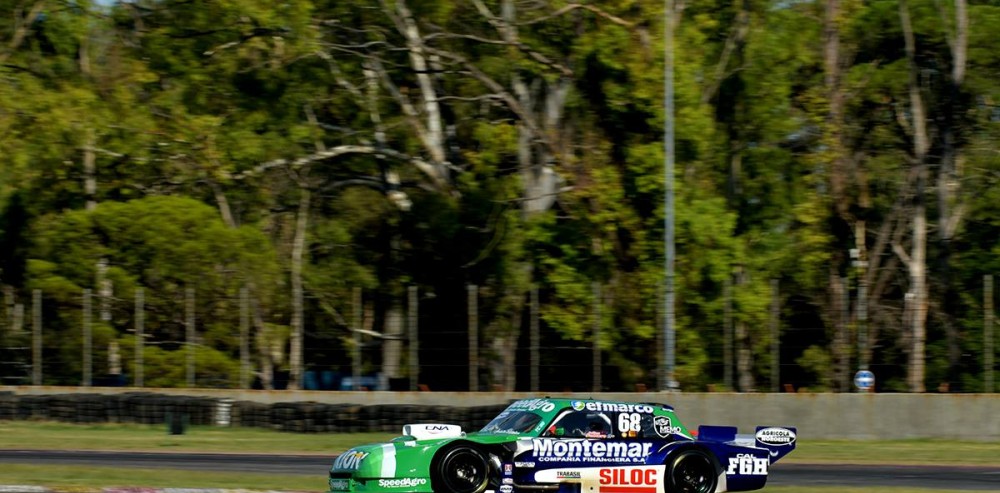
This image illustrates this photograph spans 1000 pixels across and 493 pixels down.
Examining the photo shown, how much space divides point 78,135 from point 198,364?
32.3 ft

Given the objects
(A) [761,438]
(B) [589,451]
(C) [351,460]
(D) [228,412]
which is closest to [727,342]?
(D) [228,412]

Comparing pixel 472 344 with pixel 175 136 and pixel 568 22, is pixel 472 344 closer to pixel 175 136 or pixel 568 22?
pixel 568 22

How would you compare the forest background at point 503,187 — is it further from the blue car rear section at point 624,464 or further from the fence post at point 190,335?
the blue car rear section at point 624,464

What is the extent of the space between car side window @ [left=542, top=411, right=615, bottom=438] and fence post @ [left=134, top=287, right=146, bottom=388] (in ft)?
65.4

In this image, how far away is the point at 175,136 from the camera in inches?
1574

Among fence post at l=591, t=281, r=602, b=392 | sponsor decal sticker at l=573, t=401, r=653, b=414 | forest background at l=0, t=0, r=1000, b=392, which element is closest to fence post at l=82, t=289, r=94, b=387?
forest background at l=0, t=0, r=1000, b=392

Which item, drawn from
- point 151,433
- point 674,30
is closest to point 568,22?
point 674,30

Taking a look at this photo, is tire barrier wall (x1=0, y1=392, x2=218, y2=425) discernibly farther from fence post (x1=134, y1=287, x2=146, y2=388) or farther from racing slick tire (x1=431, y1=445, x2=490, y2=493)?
racing slick tire (x1=431, y1=445, x2=490, y2=493)

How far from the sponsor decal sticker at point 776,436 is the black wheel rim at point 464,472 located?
11.0 ft

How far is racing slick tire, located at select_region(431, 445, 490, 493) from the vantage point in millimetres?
13695

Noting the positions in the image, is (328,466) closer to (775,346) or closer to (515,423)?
(515,423)

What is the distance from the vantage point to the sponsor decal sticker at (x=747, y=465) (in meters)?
15.0

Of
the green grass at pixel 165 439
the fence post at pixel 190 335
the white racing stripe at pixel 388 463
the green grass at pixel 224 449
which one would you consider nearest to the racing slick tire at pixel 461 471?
the white racing stripe at pixel 388 463

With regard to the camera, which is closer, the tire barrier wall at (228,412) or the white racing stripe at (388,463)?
the white racing stripe at (388,463)
